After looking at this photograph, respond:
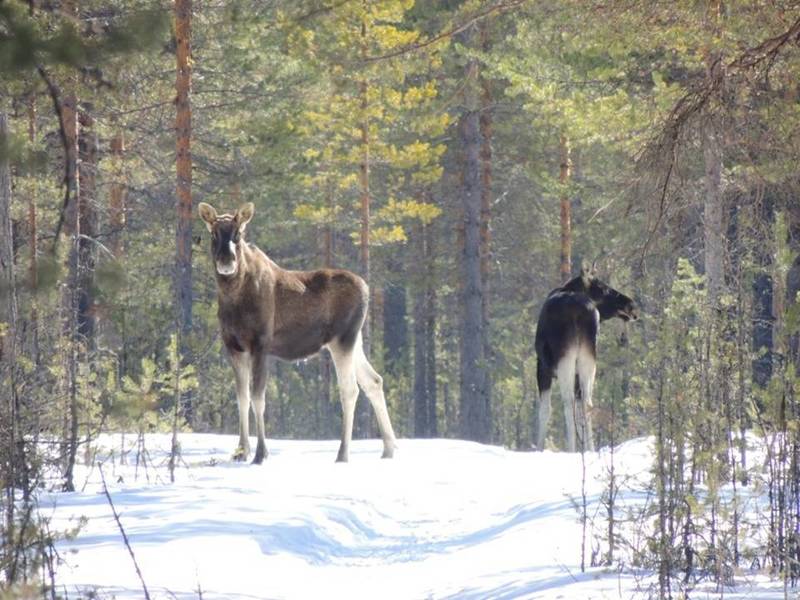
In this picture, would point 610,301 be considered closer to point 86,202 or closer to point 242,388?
point 242,388

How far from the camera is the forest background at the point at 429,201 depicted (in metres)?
8.08

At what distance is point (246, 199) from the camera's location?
103 feet

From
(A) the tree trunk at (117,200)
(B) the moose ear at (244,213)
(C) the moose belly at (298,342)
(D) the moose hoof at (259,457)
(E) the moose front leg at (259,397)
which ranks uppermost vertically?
(A) the tree trunk at (117,200)

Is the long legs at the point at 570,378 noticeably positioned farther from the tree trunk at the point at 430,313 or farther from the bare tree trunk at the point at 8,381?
the tree trunk at the point at 430,313

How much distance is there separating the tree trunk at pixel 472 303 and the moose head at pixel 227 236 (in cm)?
1576

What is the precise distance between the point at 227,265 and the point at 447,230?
22776 mm

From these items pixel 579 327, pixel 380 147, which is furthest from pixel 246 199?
pixel 579 327

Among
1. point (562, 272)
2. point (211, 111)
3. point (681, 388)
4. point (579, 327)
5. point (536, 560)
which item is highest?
point (211, 111)

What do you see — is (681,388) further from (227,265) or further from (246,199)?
(246,199)

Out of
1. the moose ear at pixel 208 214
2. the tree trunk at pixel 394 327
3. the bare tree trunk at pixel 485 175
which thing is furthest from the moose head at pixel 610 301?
the tree trunk at pixel 394 327

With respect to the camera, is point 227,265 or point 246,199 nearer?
point 227,265

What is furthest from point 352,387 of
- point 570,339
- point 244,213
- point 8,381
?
point 8,381

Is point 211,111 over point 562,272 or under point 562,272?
over

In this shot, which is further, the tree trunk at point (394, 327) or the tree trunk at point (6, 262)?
the tree trunk at point (394, 327)
